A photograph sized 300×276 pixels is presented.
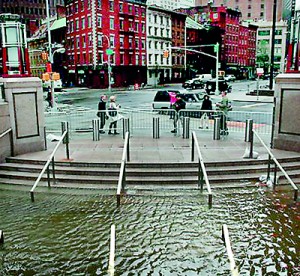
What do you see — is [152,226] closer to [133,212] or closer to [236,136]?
[133,212]

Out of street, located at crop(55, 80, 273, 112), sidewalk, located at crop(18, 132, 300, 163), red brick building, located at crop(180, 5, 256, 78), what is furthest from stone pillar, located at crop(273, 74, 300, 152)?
red brick building, located at crop(180, 5, 256, 78)

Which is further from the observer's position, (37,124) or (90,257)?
(37,124)

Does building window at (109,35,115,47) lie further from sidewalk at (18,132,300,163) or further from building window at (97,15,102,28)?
sidewalk at (18,132,300,163)

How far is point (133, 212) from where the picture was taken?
8922mm

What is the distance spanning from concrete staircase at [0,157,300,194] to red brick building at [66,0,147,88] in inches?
2087

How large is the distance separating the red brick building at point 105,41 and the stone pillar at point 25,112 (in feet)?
167

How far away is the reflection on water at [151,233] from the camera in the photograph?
6516 millimetres

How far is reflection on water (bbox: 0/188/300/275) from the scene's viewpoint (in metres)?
6.52

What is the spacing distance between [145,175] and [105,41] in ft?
188

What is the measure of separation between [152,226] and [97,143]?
739 centimetres

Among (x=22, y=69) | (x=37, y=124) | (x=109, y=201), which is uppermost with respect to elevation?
(x=22, y=69)

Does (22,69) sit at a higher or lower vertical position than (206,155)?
higher

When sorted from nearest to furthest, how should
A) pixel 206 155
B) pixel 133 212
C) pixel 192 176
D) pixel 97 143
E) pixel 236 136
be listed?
1. pixel 133 212
2. pixel 192 176
3. pixel 206 155
4. pixel 97 143
5. pixel 236 136

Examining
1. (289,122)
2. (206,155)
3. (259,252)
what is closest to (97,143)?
(206,155)
